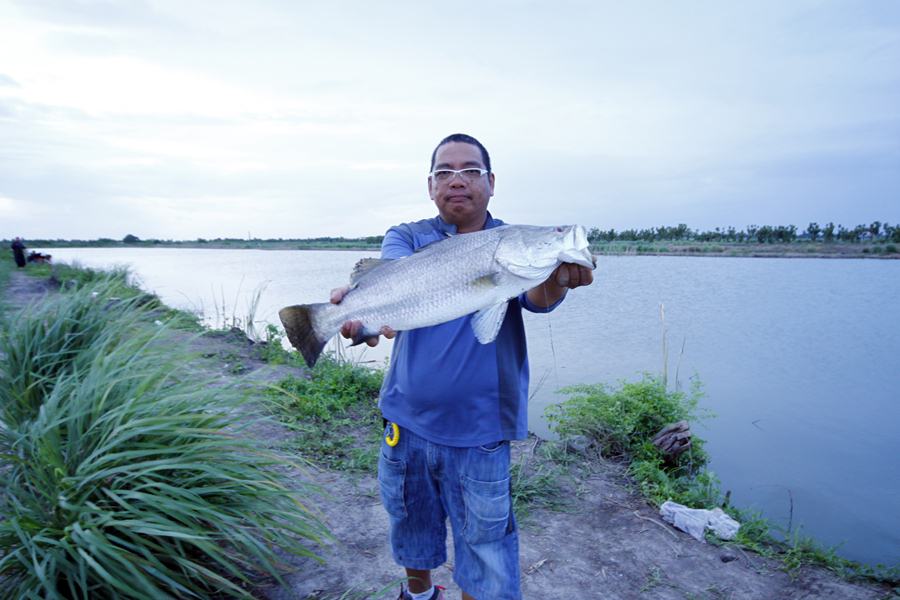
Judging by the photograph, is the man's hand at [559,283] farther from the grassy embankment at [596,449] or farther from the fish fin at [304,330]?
the grassy embankment at [596,449]

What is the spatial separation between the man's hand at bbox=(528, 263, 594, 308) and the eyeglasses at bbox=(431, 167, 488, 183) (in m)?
0.63

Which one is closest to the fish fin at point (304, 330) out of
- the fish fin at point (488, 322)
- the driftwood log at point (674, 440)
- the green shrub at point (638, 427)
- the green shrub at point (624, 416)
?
the fish fin at point (488, 322)

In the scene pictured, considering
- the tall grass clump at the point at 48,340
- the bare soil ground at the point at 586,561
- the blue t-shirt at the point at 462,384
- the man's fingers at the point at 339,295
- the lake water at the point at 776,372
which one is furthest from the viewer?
the lake water at the point at 776,372

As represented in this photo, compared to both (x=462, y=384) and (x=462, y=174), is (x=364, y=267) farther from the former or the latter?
(x=462, y=384)

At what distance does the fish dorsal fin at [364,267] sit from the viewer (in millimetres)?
2654

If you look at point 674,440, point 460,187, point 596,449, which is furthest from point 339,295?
point 674,440

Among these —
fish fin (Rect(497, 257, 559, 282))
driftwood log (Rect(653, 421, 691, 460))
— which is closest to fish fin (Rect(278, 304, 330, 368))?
fish fin (Rect(497, 257, 559, 282))

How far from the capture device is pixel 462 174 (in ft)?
8.18

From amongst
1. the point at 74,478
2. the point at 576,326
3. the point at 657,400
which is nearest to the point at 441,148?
the point at 74,478

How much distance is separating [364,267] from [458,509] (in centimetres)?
130

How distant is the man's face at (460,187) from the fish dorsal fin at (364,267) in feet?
Result: 1.43

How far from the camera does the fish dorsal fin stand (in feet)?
8.71

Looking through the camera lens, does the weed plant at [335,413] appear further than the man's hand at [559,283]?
Yes

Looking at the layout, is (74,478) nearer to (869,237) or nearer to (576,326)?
(576,326)
